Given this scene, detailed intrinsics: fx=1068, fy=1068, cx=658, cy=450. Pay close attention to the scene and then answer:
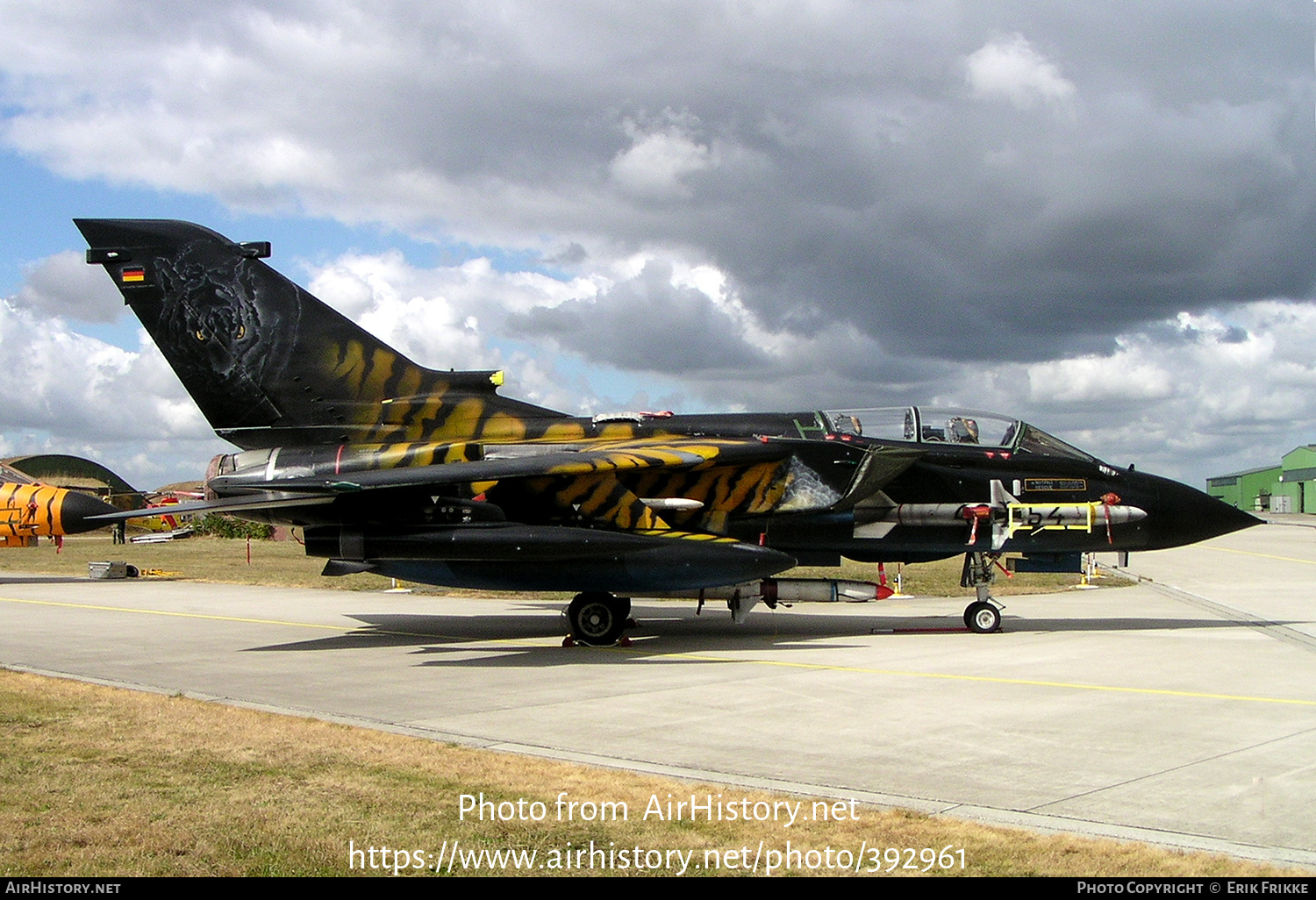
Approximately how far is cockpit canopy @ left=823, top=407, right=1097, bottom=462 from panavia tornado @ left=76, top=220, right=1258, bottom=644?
0.09ft

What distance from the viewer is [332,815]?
208 inches

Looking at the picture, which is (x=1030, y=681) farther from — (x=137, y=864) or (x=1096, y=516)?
(x=137, y=864)

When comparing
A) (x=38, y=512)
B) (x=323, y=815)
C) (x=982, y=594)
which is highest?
(x=38, y=512)

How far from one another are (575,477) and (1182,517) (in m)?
7.92

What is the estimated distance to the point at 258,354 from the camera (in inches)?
576

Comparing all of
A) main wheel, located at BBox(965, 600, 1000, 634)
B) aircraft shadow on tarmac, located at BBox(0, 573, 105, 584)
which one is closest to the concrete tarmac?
main wheel, located at BBox(965, 600, 1000, 634)

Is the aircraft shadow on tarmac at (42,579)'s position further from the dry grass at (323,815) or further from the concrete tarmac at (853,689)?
the dry grass at (323,815)

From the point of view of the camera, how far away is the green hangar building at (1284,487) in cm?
9694

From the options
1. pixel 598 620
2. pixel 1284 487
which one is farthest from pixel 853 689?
pixel 1284 487

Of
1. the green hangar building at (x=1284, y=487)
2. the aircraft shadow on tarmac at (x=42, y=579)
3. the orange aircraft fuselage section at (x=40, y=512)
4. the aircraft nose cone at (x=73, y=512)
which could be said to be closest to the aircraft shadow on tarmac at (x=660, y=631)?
the aircraft nose cone at (x=73, y=512)

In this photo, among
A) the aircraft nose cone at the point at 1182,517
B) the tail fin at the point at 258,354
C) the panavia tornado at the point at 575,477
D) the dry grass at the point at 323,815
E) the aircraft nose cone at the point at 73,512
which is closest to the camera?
the dry grass at the point at 323,815

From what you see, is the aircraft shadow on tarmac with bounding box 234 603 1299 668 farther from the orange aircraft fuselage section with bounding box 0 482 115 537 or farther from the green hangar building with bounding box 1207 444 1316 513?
Result: the green hangar building with bounding box 1207 444 1316 513

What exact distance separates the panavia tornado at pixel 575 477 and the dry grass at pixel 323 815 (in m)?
5.40

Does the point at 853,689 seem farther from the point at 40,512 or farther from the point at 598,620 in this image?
the point at 40,512
